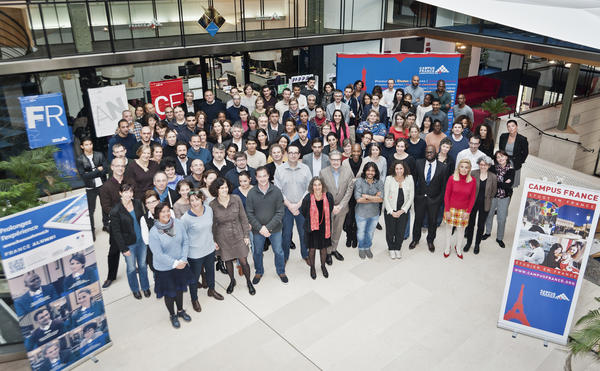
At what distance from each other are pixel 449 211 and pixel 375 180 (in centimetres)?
126

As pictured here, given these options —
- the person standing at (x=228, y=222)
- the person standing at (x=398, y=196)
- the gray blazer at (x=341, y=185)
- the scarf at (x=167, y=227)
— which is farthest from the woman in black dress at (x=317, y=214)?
the scarf at (x=167, y=227)

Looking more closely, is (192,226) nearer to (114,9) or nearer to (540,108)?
(114,9)

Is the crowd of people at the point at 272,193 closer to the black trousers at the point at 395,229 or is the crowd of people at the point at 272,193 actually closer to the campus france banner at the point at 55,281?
the black trousers at the point at 395,229

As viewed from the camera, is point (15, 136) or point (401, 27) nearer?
point (15, 136)

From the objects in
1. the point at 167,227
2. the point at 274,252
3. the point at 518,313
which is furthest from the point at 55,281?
the point at 518,313

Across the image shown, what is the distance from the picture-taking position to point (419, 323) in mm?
5852

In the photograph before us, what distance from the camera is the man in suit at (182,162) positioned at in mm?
6871

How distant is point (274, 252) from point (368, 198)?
5.09ft

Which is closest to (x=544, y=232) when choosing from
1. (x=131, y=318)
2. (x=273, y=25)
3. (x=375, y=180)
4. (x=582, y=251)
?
(x=582, y=251)

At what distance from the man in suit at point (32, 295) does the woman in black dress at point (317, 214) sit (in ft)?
10.3

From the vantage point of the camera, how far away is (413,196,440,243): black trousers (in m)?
7.11

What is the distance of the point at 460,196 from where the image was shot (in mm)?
6715

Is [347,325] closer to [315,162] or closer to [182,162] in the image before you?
[315,162]

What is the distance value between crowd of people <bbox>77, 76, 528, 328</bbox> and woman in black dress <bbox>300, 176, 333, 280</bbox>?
0.05 ft
